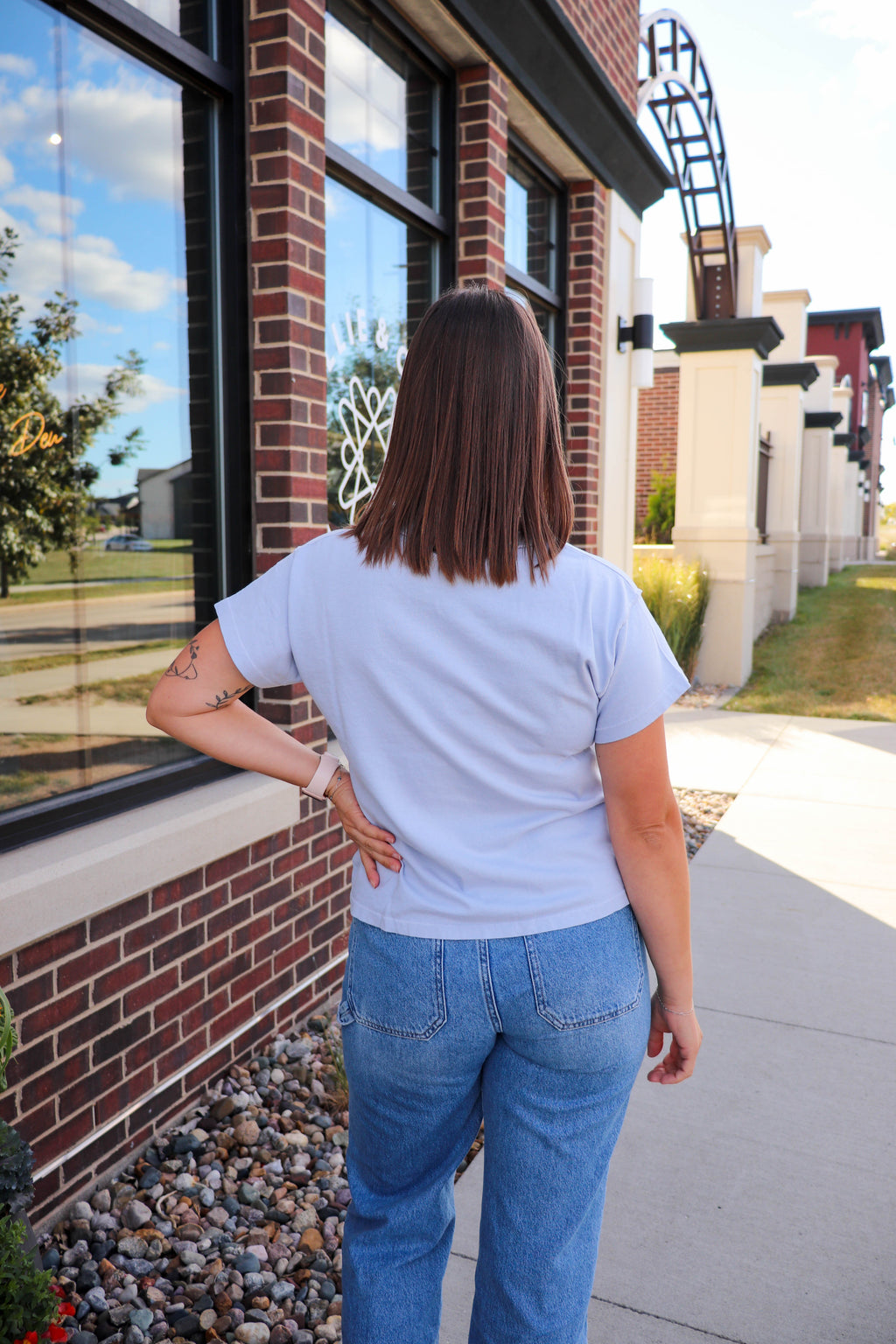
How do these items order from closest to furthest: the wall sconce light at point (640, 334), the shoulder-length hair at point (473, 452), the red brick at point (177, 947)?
the shoulder-length hair at point (473, 452) → the red brick at point (177, 947) → the wall sconce light at point (640, 334)

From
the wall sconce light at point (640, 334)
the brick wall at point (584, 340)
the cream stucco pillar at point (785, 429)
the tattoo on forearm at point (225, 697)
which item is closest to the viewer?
the tattoo on forearm at point (225, 697)

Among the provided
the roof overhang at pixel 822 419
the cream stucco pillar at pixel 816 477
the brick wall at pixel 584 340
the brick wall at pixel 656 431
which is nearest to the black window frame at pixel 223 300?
the brick wall at pixel 584 340

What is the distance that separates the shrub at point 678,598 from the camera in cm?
1035

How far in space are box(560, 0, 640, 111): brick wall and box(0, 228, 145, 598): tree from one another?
3824 mm

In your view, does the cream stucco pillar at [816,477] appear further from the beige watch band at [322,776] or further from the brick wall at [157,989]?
the beige watch band at [322,776]

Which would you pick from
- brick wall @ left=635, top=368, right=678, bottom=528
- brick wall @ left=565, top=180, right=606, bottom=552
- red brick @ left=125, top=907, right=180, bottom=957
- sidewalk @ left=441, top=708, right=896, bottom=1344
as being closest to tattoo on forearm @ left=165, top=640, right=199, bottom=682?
red brick @ left=125, top=907, right=180, bottom=957

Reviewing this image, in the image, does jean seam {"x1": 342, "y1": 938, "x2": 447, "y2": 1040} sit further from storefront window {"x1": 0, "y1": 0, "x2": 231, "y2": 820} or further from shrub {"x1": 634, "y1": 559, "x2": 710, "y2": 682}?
shrub {"x1": 634, "y1": 559, "x2": 710, "y2": 682}

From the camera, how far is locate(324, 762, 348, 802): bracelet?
5.32 ft

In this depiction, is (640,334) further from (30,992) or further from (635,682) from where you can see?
(635,682)

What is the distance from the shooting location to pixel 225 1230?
2.54 metres

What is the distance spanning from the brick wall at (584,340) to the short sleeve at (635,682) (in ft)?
16.3

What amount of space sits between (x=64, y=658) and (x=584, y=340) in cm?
439

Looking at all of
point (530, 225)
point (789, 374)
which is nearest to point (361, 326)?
point (530, 225)

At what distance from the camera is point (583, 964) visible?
138cm
